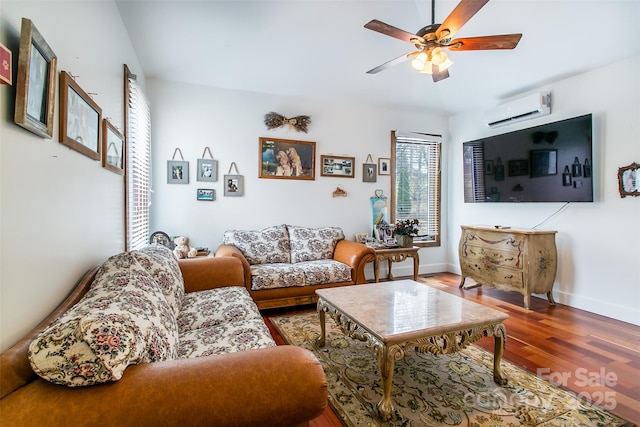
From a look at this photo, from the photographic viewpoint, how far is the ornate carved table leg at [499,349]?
74.5 inches

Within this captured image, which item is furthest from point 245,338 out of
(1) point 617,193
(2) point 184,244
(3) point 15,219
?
(1) point 617,193

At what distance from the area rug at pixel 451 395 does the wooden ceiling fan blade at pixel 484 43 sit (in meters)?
2.19

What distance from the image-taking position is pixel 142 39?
276cm

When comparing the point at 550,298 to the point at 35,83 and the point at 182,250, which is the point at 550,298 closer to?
the point at 182,250

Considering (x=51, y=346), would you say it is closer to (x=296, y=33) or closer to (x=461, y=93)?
(x=296, y=33)

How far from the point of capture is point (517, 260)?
3.39 metres

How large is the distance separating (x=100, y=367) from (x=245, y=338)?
831 millimetres

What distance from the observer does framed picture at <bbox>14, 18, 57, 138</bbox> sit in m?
1.00

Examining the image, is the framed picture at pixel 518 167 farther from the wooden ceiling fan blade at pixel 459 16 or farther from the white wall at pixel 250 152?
the wooden ceiling fan blade at pixel 459 16

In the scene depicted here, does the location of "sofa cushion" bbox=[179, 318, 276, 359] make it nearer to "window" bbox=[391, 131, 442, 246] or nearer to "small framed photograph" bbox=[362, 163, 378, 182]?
"small framed photograph" bbox=[362, 163, 378, 182]

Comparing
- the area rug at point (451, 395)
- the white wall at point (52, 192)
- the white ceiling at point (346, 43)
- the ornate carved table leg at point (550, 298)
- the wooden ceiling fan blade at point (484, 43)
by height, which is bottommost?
the area rug at point (451, 395)

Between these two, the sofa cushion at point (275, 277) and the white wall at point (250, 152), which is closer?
the sofa cushion at point (275, 277)

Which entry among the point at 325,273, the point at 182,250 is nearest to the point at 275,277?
the point at 325,273

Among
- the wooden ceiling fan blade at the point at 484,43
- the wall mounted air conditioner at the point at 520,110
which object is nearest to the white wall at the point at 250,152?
the wall mounted air conditioner at the point at 520,110
